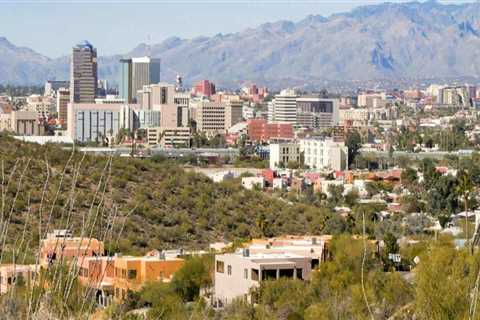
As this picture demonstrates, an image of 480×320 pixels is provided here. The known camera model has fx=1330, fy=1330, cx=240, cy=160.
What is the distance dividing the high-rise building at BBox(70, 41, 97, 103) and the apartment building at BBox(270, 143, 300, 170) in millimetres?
40980

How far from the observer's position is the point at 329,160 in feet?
170

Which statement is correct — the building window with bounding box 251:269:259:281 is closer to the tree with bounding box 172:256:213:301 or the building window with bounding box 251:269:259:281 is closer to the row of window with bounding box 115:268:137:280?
the tree with bounding box 172:256:213:301

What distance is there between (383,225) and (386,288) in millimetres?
14606

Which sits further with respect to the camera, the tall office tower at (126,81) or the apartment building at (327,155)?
the tall office tower at (126,81)

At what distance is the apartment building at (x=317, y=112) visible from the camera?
87375mm

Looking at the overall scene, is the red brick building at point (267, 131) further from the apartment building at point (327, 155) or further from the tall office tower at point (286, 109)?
the apartment building at point (327, 155)

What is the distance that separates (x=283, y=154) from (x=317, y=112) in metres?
36.8

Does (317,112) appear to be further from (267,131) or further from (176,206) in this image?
(176,206)

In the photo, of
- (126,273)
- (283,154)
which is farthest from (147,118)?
(126,273)

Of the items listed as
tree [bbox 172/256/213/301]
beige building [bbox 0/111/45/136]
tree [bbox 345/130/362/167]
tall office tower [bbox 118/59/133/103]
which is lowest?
tree [bbox 172/256/213/301]

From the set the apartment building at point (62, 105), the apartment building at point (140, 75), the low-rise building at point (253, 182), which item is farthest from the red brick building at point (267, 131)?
the apartment building at point (140, 75)

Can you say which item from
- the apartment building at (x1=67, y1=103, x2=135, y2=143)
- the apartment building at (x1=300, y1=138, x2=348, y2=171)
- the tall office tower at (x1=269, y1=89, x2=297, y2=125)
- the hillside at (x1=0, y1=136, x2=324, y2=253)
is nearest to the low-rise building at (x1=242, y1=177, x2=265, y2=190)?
the apartment building at (x1=300, y1=138, x2=348, y2=171)

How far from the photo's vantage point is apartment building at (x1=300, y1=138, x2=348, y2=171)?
168ft

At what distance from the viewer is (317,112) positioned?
90688 mm
